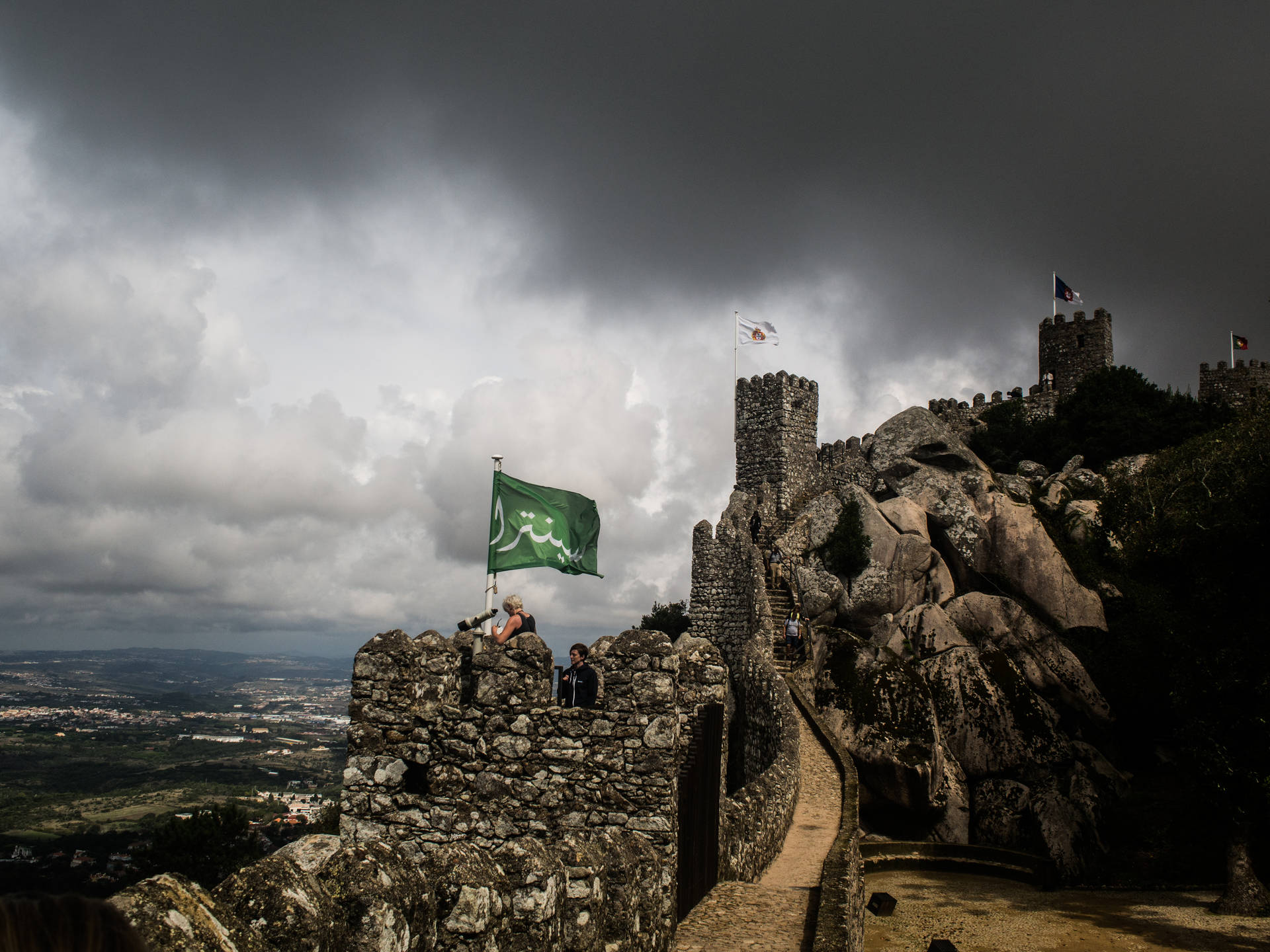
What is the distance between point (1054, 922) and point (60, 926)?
15.9 metres

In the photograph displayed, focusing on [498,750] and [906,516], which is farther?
[906,516]

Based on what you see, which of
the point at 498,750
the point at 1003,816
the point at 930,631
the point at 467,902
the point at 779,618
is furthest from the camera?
the point at 779,618

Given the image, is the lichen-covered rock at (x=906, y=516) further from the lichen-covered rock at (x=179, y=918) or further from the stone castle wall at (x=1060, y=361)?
the lichen-covered rock at (x=179, y=918)

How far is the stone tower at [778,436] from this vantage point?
36938 mm

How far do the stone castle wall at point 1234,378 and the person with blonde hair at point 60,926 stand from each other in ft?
211

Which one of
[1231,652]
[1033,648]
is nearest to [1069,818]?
[1033,648]

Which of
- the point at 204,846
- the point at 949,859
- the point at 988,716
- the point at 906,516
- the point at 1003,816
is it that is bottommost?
the point at 204,846

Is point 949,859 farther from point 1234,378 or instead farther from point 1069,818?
point 1234,378

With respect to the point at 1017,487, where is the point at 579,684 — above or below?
below

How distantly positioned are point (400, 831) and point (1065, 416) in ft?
147

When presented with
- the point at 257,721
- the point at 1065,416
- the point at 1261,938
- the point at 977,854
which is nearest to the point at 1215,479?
the point at 977,854

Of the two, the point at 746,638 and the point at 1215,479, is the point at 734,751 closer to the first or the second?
the point at 746,638

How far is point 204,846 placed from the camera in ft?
80.8

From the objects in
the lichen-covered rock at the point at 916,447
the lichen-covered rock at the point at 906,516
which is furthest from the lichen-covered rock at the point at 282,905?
the lichen-covered rock at the point at 916,447
